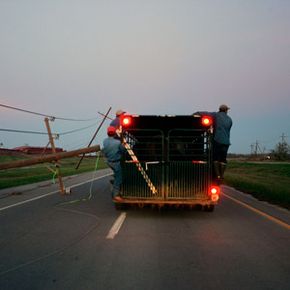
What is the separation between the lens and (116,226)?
9.78m

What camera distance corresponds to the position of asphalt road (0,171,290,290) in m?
5.77

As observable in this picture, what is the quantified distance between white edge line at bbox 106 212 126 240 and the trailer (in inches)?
24.3

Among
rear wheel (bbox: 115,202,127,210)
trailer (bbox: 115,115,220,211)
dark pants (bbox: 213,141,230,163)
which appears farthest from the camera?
dark pants (bbox: 213,141,230,163)

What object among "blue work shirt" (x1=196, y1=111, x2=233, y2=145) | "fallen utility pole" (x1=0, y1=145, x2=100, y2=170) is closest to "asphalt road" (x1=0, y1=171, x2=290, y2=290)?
"blue work shirt" (x1=196, y1=111, x2=233, y2=145)

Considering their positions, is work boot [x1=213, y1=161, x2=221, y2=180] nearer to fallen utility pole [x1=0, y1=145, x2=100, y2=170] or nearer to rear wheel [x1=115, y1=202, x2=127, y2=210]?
rear wheel [x1=115, y1=202, x2=127, y2=210]

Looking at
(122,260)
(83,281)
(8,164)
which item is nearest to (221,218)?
(122,260)

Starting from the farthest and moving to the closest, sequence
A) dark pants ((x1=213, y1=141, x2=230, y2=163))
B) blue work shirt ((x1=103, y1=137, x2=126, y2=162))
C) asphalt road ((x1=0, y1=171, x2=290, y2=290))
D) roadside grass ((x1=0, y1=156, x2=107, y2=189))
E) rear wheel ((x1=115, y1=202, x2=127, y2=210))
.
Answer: roadside grass ((x1=0, y1=156, x2=107, y2=189)), dark pants ((x1=213, y1=141, x2=230, y2=163)), rear wheel ((x1=115, y1=202, x2=127, y2=210)), blue work shirt ((x1=103, y1=137, x2=126, y2=162)), asphalt road ((x1=0, y1=171, x2=290, y2=290))

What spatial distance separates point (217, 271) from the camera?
6223 mm

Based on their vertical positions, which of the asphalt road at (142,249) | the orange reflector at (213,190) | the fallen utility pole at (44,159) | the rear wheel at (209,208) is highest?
the fallen utility pole at (44,159)

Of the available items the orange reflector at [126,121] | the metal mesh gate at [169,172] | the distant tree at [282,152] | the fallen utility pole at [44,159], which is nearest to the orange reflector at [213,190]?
the metal mesh gate at [169,172]

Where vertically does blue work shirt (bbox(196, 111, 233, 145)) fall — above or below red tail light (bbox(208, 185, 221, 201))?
above

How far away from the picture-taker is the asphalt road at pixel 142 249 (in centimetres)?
577

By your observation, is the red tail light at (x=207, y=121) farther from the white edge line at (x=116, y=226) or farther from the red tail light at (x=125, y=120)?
the white edge line at (x=116, y=226)

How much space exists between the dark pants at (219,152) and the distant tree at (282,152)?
8610cm
